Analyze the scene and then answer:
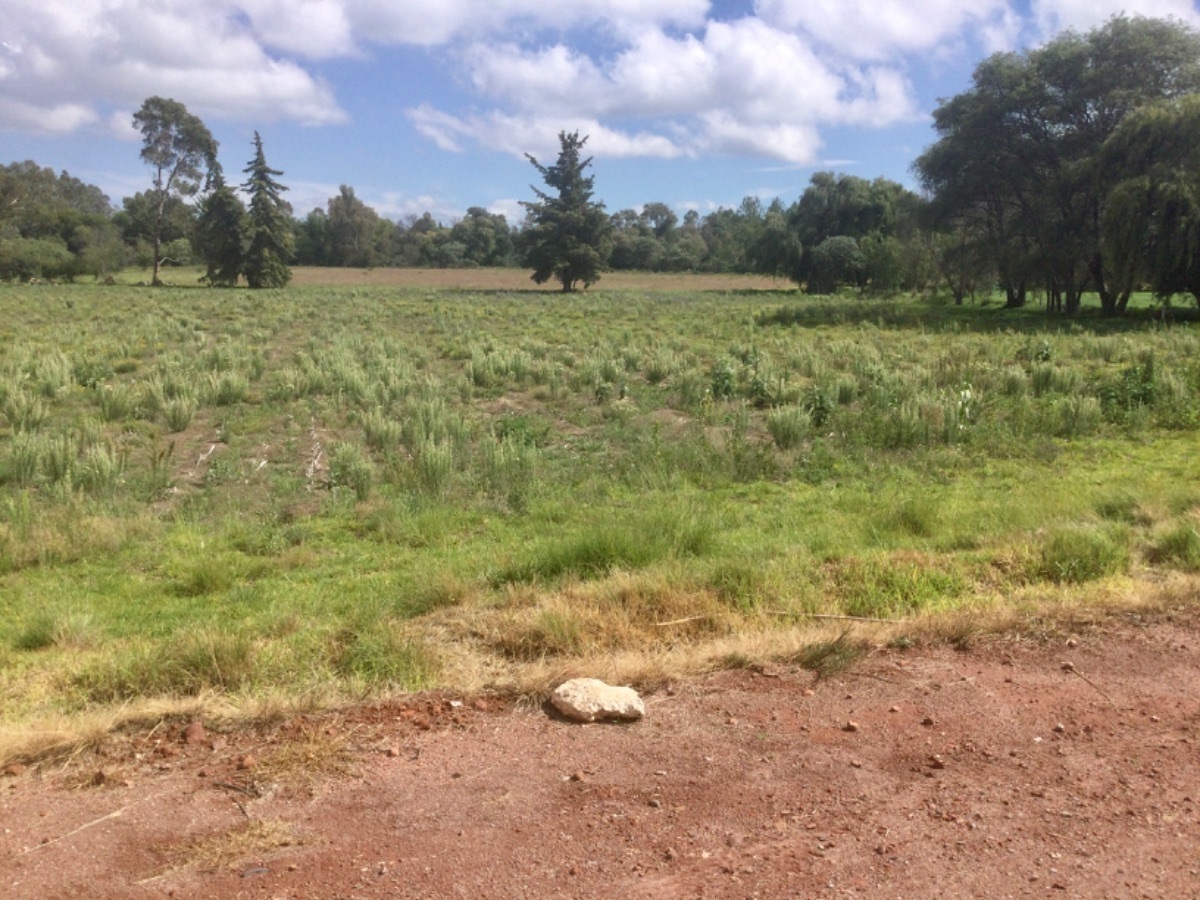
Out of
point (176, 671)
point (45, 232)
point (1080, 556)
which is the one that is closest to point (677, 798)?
point (176, 671)

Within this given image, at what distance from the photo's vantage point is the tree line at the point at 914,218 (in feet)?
105

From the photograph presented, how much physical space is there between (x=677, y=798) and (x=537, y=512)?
577 centimetres

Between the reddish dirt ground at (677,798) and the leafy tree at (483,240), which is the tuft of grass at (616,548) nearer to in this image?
the reddish dirt ground at (677,798)

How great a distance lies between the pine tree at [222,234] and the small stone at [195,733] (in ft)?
218

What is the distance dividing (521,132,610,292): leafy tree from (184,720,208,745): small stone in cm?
6293

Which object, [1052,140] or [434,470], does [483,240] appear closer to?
[1052,140]

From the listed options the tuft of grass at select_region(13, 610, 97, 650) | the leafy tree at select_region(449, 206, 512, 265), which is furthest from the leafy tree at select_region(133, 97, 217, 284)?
the tuft of grass at select_region(13, 610, 97, 650)

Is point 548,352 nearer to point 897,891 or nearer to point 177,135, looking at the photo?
point 897,891

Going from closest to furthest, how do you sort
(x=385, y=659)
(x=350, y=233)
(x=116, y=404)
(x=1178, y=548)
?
(x=385, y=659) < (x=1178, y=548) < (x=116, y=404) < (x=350, y=233)

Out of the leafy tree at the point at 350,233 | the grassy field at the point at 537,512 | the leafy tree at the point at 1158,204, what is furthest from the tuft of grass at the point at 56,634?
the leafy tree at the point at 350,233

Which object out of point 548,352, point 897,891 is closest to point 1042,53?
point 548,352

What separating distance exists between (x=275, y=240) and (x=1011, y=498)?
64231 millimetres

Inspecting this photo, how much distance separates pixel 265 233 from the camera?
6538 cm

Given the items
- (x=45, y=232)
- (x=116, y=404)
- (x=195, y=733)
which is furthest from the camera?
(x=45, y=232)
